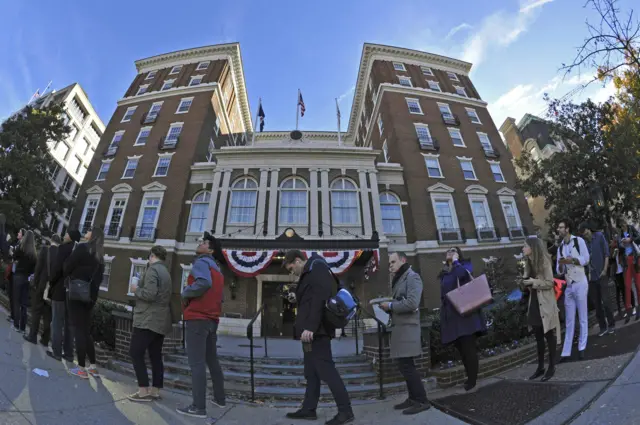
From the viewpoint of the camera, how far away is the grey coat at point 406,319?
3.93m

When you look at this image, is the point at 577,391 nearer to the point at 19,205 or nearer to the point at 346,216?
the point at 346,216

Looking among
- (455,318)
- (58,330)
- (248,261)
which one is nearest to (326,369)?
(455,318)

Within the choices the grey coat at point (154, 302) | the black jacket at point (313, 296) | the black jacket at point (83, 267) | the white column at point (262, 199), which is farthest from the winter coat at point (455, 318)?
the white column at point (262, 199)

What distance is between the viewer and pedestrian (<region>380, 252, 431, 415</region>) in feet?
12.7

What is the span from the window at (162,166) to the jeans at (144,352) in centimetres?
1974

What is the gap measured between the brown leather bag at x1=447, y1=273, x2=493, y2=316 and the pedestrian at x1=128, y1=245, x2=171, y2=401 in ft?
12.6

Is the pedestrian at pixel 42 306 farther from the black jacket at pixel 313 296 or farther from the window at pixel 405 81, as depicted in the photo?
the window at pixel 405 81

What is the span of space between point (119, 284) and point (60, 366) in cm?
1656

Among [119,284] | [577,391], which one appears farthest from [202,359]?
[119,284]

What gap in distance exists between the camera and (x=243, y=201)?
62.2ft

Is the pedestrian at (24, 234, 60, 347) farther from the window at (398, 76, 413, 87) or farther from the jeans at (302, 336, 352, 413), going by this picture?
the window at (398, 76, 413, 87)

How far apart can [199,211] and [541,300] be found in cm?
1899

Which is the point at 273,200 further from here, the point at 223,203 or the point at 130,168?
the point at 130,168

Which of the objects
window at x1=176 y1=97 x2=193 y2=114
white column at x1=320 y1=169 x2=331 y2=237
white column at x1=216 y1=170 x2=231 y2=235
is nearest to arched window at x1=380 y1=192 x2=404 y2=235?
white column at x1=320 y1=169 x2=331 y2=237
